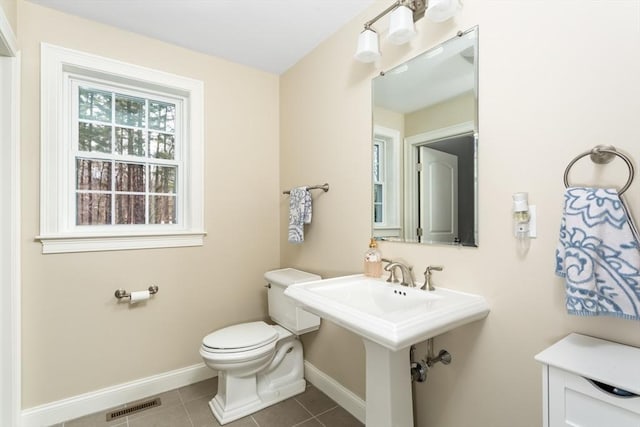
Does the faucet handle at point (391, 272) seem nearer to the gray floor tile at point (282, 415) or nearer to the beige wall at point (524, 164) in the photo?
the beige wall at point (524, 164)

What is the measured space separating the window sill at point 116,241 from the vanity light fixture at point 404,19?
167 centimetres

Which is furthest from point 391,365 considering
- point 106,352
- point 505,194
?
point 106,352

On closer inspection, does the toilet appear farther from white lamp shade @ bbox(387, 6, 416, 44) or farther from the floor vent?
white lamp shade @ bbox(387, 6, 416, 44)

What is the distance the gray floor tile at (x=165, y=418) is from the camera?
1.81m

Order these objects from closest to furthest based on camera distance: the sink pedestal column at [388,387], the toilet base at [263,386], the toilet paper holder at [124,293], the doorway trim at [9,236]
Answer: the sink pedestal column at [388,387]
the doorway trim at [9,236]
the toilet base at [263,386]
the toilet paper holder at [124,293]

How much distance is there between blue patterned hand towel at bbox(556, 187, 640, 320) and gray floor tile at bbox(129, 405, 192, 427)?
80.8 inches

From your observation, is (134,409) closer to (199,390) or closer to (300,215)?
(199,390)

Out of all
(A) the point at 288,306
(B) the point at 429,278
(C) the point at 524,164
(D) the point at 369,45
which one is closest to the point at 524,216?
(C) the point at 524,164

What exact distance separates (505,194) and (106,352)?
8.11 ft

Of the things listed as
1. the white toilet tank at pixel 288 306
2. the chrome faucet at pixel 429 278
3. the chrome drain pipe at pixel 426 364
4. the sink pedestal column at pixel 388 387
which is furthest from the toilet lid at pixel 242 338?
the chrome faucet at pixel 429 278

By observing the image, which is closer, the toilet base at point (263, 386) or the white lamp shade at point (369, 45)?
the white lamp shade at point (369, 45)

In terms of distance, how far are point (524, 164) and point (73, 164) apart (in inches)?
98.8

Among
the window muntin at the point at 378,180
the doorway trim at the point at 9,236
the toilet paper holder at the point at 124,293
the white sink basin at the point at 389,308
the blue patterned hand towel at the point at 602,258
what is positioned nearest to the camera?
the blue patterned hand towel at the point at 602,258

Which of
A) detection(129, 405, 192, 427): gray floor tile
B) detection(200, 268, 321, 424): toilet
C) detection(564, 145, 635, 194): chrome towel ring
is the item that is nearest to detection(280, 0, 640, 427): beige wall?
detection(564, 145, 635, 194): chrome towel ring
